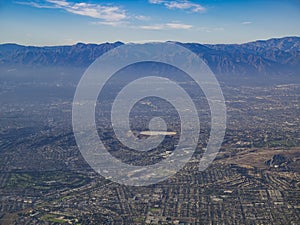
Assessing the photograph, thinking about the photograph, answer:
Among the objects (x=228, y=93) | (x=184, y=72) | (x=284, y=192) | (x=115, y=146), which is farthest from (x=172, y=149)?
(x=184, y=72)

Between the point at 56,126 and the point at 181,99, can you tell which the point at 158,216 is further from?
the point at 181,99

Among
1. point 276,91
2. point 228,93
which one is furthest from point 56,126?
point 276,91

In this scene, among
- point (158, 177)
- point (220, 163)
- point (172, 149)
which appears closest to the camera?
point (158, 177)

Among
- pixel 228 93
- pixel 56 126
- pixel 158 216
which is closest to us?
pixel 158 216

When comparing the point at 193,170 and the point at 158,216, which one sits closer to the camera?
the point at 158,216

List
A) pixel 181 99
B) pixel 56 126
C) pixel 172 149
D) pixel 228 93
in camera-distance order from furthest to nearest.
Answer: pixel 228 93 < pixel 181 99 < pixel 56 126 < pixel 172 149

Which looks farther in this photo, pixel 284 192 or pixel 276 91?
pixel 276 91

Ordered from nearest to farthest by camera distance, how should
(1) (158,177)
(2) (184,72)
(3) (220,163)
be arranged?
(1) (158,177), (3) (220,163), (2) (184,72)

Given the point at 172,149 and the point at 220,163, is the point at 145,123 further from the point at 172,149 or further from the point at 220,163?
the point at 220,163
